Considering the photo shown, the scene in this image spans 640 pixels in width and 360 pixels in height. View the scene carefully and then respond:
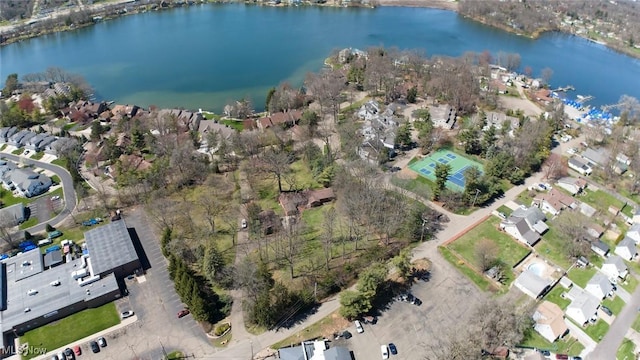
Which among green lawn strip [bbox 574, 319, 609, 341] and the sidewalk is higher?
the sidewalk

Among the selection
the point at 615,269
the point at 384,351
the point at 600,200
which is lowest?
the point at 384,351

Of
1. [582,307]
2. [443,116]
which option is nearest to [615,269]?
[582,307]

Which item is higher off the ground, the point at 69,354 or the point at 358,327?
the point at 69,354

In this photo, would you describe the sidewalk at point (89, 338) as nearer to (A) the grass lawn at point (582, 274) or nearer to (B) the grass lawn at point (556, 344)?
(B) the grass lawn at point (556, 344)

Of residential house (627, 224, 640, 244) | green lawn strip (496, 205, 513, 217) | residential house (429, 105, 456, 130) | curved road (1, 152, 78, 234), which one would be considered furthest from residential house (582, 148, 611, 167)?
curved road (1, 152, 78, 234)

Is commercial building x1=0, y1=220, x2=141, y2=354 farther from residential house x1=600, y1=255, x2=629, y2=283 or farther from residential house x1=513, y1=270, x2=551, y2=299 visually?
residential house x1=600, y1=255, x2=629, y2=283

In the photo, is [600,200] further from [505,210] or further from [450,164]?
[450,164]
